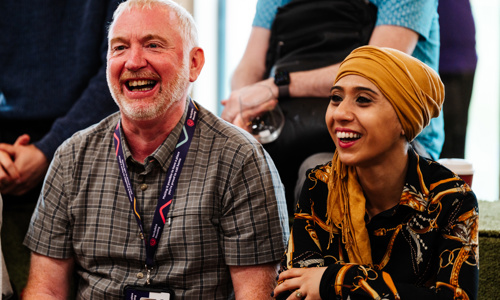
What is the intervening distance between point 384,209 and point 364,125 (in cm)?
24

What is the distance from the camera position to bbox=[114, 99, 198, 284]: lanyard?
1.72 meters

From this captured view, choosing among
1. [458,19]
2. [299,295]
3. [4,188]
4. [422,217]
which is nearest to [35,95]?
[4,188]

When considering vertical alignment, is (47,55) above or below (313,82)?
above

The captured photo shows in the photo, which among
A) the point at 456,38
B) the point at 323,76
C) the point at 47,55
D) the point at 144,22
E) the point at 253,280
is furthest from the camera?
the point at 456,38

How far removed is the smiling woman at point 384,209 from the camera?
1.36 meters

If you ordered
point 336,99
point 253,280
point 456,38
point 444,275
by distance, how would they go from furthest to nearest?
point 456,38, point 253,280, point 336,99, point 444,275

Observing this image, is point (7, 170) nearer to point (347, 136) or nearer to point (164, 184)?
point (164, 184)

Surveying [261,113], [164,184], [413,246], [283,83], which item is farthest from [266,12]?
[413,246]

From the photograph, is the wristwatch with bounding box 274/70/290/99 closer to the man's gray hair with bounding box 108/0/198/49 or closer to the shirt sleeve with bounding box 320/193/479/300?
the man's gray hair with bounding box 108/0/198/49

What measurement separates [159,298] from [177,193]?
0.31 meters

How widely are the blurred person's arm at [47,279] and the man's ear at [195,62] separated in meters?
0.71

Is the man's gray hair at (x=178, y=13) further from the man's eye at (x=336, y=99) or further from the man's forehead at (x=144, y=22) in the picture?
the man's eye at (x=336, y=99)

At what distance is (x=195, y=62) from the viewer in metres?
1.93

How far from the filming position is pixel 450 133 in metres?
2.85
